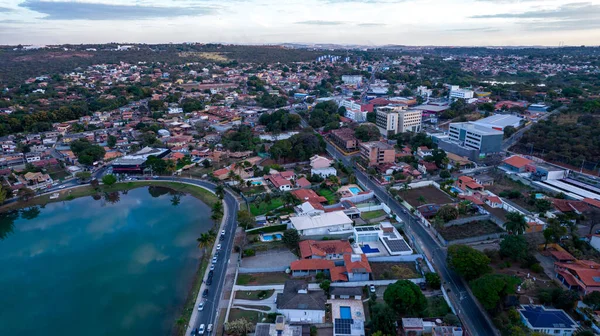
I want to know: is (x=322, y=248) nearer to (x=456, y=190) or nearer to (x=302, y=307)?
(x=302, y=307)

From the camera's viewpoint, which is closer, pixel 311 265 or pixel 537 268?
pixel 537 268

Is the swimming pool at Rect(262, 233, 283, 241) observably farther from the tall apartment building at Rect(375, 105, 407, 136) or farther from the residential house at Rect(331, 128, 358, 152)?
the tall apartment building at Rect(375, 105, 407, 136)

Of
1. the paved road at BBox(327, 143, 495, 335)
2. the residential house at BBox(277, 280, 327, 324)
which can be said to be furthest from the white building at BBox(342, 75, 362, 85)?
the residential house at BBox(277, 280, 327, 324)

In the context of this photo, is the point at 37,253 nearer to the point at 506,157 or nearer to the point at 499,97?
the point at 506,157

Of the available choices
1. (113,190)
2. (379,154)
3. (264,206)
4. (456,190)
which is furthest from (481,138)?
(113,190)

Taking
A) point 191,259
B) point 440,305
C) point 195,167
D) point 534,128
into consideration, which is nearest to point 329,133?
point 195,167

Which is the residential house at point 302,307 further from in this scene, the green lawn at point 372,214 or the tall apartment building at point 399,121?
the tall apartment building at point 399,121
